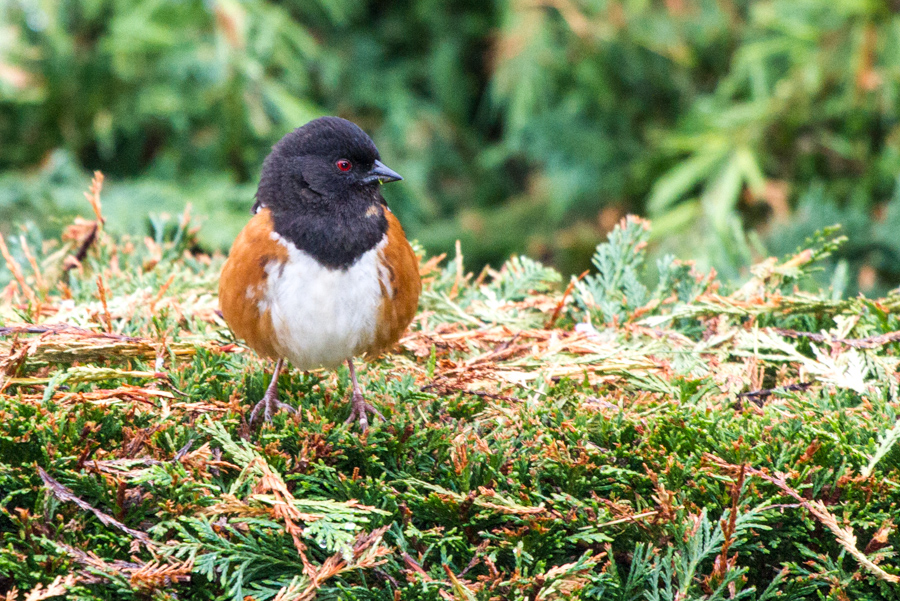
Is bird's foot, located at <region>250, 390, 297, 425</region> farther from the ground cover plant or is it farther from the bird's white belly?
the bird's white belly

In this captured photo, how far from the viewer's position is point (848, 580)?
160cm

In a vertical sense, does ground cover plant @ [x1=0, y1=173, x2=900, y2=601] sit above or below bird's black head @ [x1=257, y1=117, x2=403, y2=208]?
below

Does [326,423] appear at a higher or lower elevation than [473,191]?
lower

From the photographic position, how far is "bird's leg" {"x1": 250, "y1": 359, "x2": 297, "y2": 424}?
190 cm

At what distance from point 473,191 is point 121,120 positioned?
8.07 ft

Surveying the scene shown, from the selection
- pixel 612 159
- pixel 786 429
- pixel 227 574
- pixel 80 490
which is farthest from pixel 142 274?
pixel 612 159

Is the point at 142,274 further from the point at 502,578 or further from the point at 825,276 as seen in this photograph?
the point at 825,276

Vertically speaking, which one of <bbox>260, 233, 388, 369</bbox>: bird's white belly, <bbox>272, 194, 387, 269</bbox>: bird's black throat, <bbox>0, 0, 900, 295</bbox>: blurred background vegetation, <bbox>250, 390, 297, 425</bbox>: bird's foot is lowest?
<bbox>250, 390, 297, 425</bbox>: bird's foot

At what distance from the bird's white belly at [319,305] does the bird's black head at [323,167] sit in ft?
0.67

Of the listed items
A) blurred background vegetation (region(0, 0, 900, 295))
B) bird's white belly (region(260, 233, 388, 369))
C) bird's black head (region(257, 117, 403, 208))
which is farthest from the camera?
blurred background vegetation (region(0, 0, 900, 295))

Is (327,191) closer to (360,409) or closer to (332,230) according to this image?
(332,230)

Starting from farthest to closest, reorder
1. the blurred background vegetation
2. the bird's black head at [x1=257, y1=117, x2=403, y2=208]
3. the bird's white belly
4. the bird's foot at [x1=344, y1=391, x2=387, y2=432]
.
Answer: the blurred background vegetation, the bird's black head at [x1=257, y1=117, x2=403, y2=208], the bird's white belly, the bird's foot at [x1=344, y1=391, x2=387, y2=432]

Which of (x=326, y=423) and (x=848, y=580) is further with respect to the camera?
(x=326, y=423)

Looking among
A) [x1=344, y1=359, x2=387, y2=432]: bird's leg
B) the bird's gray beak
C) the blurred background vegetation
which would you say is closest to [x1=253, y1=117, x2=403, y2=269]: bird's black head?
the bird's gray beak
